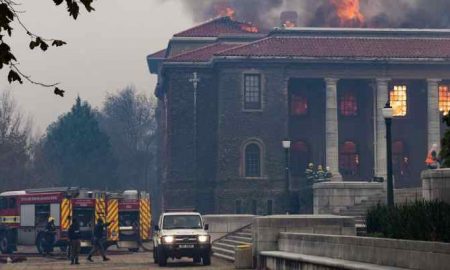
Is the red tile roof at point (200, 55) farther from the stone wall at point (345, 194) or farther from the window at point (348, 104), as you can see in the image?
the stone wall at point (345, 194)

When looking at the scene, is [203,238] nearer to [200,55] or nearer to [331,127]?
[331,127]

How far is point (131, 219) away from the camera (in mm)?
49969

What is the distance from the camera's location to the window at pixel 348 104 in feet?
256

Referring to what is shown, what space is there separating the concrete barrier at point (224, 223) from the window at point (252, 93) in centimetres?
2686

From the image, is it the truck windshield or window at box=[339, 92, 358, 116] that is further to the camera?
window at box=[339, 92, 358, 116]

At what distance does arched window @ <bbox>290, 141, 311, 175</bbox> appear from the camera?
250ft

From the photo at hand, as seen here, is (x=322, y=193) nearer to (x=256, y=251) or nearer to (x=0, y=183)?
(x=256, y=251)

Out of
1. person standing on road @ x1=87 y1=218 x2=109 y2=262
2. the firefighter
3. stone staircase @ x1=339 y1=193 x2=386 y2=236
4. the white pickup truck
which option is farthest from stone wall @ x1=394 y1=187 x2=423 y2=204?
the firefighter

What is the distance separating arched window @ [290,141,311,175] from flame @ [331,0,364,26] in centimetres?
2361

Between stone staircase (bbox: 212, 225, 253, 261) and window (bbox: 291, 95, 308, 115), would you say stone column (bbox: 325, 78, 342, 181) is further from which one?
stone staircase (bbox: 212, 225, 253, 261)

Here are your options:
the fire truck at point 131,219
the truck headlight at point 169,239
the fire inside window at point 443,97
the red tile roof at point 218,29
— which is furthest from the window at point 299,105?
the truck headlight at point 169,239

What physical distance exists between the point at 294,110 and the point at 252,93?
4.69 m

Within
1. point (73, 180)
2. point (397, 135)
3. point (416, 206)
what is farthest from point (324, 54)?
point (416, 206)

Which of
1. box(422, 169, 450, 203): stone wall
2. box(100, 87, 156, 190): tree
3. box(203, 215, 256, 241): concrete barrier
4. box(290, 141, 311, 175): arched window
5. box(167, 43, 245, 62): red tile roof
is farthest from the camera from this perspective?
box(100, 87, 156, 190): tree
